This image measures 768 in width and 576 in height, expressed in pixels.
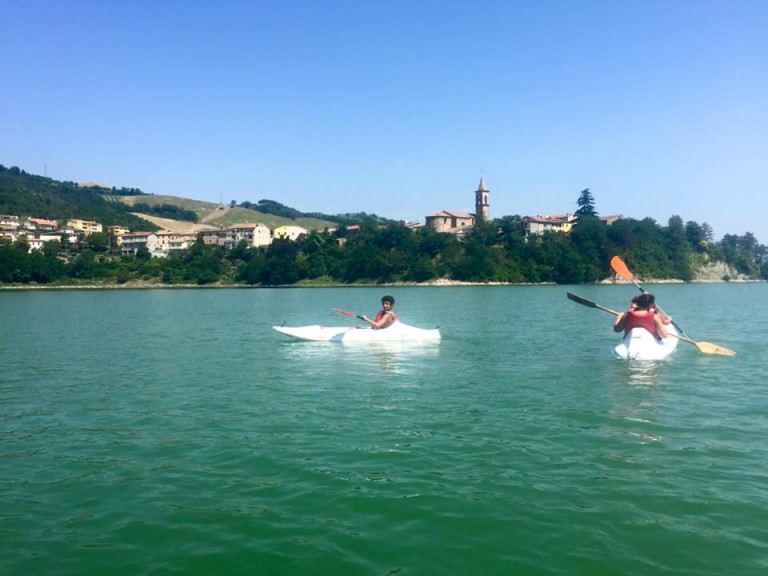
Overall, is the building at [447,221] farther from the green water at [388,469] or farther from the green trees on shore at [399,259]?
the green water at [388,469]

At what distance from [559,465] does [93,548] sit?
5.55 m

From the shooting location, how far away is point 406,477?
779 centimetres

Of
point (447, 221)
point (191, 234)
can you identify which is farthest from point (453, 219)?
point (191, 234)

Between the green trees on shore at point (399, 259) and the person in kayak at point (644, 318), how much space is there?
9613 centimetres

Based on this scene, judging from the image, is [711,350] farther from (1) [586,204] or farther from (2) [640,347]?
(1) [586,204]

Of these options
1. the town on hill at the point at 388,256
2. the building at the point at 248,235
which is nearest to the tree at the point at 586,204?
the town on hill at the point at 388,256

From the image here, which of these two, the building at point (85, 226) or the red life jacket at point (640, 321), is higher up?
the building at point (85, 226)

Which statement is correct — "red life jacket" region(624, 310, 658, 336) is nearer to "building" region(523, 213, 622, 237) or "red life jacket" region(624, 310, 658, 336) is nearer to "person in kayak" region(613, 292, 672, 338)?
"person in kayak" region(613, 292, 672, 338)

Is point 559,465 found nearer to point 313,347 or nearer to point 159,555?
point 159,555

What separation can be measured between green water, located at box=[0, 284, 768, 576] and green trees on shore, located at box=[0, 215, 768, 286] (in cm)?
9960

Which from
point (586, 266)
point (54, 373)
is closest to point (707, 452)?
point (54, 373)

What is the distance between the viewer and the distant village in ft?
437

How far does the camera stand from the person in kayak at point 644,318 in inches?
651

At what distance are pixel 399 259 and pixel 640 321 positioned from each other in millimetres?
99780
